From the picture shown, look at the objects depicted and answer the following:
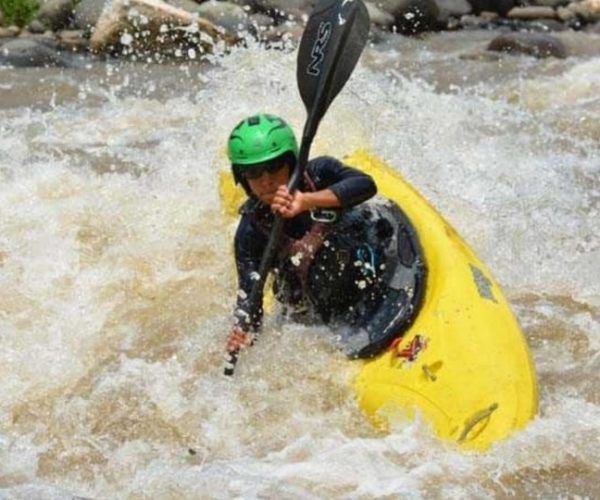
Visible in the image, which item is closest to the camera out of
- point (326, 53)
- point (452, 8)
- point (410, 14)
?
point (326, 53)

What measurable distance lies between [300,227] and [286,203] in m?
0.29

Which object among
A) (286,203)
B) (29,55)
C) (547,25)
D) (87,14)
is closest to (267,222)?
(286,203)

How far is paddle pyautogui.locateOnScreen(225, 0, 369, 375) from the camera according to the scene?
3943 millimetres

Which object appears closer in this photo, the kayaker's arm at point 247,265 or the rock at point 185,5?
the kayaker's arm at point 247,265

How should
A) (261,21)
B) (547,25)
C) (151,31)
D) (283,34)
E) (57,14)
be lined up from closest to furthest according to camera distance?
(151,31) → (283,34) → (57,14) → (261,21) → (547,25)

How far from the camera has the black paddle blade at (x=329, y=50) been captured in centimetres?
400

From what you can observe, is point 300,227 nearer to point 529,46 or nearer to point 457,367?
point 457,367

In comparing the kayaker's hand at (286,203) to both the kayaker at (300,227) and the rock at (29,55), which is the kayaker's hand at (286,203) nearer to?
the kayaker at (300,227)

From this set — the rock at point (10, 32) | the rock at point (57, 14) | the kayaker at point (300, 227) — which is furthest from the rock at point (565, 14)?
the kayaker at point (300, 227)

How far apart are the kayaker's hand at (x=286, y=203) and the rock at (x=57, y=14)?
22.3 feet

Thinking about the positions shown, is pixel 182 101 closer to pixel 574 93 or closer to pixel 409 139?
pixel 409 139

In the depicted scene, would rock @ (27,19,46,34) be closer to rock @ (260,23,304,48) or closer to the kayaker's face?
rock @ (260,23,304,48)

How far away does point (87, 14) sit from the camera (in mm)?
9680

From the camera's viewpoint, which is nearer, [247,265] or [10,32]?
[247,265]
